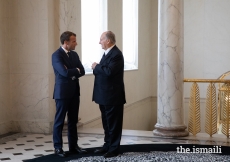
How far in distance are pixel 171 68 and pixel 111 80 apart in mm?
2617

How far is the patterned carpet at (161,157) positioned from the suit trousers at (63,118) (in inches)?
20.2

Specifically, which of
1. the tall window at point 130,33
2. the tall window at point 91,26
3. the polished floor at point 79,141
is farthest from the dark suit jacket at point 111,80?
the tall window at point 130,33

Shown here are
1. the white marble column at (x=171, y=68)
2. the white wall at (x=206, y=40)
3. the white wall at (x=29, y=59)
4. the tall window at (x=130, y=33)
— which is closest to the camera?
the white marble column at (x=171, y=68)

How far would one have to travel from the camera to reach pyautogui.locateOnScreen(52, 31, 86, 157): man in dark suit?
696 centimetres

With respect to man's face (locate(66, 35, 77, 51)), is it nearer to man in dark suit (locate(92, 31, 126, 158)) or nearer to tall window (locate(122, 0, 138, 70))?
man in dark suit (locate(92, 31, 126, 158))

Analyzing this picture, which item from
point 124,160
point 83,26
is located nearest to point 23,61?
point 83,26

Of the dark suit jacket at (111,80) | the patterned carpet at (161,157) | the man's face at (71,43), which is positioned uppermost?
the man's face at (71,43)

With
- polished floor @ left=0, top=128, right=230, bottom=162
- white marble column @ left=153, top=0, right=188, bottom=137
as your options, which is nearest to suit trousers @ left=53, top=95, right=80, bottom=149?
polished floor @ left=0, top=128, right=230, bottom=162

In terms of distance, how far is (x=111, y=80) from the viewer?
22.3 feet

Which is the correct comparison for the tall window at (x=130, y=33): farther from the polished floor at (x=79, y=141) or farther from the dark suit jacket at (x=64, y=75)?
the dark suit jacket at (x=64, y=75)

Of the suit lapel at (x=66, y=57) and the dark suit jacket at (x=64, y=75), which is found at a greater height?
the suit lapel at (x=66, y=57)

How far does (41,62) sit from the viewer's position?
380 inches

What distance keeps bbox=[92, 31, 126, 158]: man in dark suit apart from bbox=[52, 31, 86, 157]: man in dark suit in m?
0.41

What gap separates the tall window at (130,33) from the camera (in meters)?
15.0
